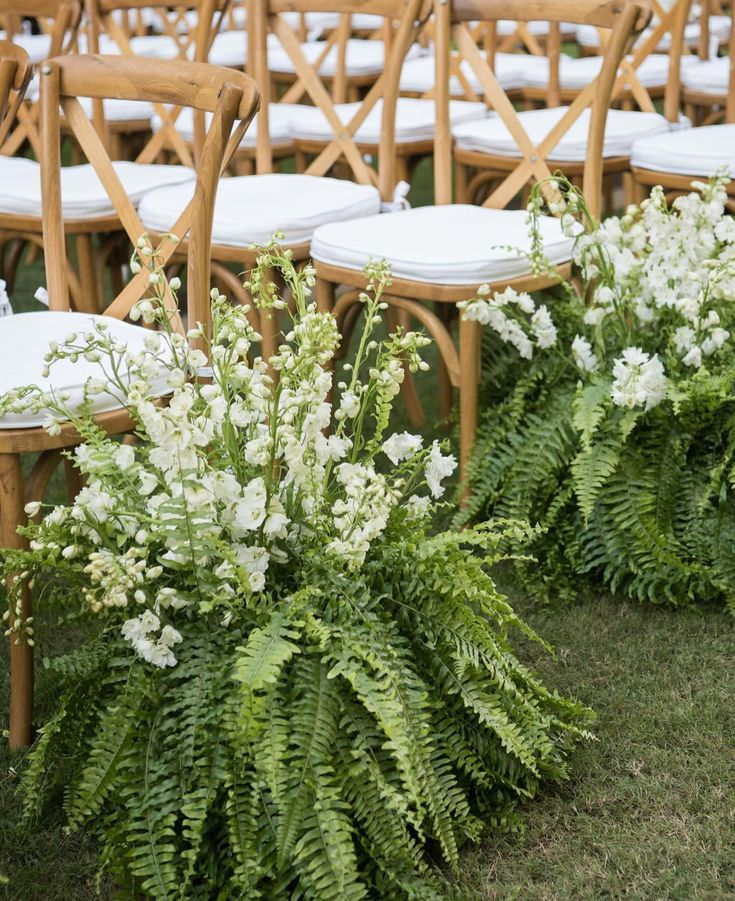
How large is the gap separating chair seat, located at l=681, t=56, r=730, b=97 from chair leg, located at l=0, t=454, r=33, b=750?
2.95 metres

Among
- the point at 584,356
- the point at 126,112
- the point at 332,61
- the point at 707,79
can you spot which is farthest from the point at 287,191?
the point at 332,61

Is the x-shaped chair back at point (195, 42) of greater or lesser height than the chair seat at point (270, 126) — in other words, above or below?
above

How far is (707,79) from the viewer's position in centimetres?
406

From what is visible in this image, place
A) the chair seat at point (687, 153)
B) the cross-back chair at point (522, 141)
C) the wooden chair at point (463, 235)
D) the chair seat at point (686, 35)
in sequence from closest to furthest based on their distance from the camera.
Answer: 1. the wooden chair at point (463, 235)
2. the cross-back chair at point (522, 141)
3. the chair seat at point (687, 153)
4. the chair seat at point (686, 35)

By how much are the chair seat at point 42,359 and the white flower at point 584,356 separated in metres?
0.86

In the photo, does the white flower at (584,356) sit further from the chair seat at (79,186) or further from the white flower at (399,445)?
the chair seat at (79,186)

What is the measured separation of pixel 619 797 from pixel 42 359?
1111 mm

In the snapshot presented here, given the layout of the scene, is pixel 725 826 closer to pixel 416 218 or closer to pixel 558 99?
pixel 416 218

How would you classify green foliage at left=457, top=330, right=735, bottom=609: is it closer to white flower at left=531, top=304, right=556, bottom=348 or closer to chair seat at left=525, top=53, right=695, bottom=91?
white flower at left=531, top=304, right=556, bottom=348

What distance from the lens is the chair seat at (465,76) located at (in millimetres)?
4379

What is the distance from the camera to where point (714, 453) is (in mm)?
2375

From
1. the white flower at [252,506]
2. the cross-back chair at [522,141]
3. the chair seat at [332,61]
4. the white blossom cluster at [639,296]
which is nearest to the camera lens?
the white flower at [252,506]

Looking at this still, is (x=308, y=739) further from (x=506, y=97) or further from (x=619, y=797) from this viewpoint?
(x=506, y=97)

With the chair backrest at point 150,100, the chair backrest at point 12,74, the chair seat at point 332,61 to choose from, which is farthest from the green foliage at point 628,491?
the chair seat at point 332,61
